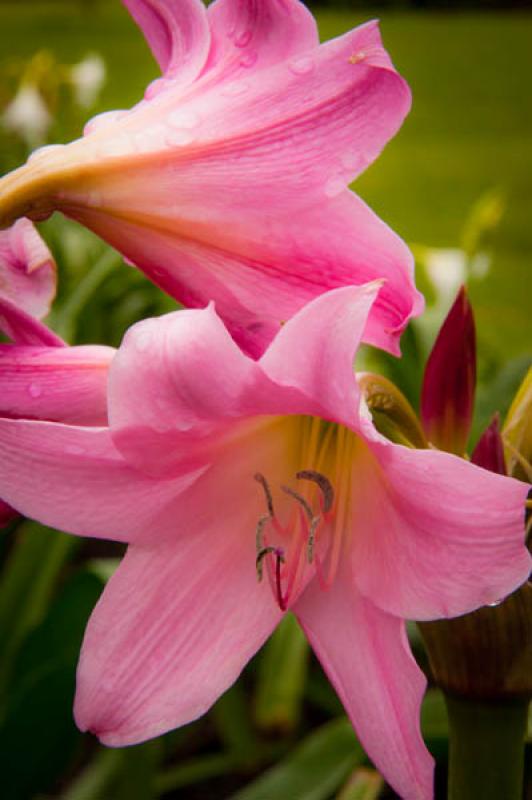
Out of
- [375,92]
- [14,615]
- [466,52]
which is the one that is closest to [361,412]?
[375,92]

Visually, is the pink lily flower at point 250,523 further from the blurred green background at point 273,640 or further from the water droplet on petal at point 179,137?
the blurred green background at point 273,640

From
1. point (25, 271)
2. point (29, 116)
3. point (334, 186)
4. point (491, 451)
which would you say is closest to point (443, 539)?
point (491, 451)

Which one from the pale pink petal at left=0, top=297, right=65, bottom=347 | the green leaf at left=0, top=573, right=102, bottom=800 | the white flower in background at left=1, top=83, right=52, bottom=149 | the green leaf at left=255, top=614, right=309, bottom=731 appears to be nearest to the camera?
the pale pink petal at left=0, top=297, right=65, bottom=347

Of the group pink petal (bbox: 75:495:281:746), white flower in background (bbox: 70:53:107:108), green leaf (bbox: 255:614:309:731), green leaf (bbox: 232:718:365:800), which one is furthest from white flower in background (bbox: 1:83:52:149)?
pink petal (bbox: 75:495:281:746)

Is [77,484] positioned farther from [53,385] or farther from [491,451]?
[491,451]

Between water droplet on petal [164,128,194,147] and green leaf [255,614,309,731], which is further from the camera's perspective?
green leaf [255,614,309,731]

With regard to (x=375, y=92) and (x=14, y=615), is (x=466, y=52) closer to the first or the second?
(x=14, y=615)

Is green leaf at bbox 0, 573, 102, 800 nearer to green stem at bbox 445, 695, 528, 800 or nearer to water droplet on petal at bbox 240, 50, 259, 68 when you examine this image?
green stem at bbox 445, 695, 528, 800
